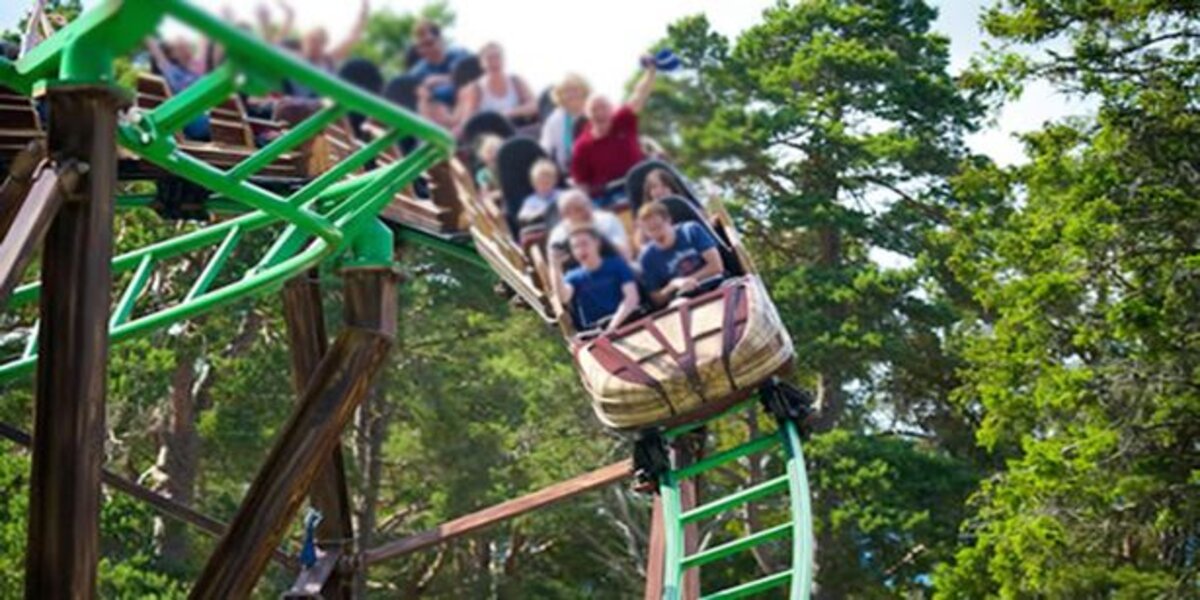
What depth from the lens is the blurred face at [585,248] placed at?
521 cm

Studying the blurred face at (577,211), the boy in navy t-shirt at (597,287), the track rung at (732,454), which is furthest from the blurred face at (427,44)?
the track rung at (732,454)

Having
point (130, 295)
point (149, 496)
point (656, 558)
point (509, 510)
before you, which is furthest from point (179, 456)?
point (130, 295)

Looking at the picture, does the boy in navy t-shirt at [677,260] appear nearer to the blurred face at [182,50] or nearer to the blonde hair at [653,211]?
the blonde hair at [653,211]

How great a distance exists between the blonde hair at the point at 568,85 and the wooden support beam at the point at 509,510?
14.2 ft

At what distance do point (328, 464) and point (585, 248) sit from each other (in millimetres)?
2936

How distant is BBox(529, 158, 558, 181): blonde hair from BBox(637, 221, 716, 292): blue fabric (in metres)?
1.28

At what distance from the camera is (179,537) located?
18.0 m

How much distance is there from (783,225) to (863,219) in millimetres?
980

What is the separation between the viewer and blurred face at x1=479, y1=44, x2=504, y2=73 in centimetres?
420

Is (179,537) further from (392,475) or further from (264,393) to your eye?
(392,475)

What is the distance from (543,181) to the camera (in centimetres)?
470

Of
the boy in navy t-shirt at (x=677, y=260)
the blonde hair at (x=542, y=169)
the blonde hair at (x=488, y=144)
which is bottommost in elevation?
the blonde hair at (x=488, y=144)

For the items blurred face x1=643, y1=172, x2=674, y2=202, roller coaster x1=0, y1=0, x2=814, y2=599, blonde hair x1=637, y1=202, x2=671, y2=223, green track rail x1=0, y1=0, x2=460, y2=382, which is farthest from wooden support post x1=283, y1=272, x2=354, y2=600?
blurred face x1=643, y1=172, x2=674, y2=202

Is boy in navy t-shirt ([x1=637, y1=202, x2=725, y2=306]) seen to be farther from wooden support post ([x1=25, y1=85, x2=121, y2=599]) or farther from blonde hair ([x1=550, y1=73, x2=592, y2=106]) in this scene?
wooden support post ([x1=25, y1=85, x2=121, y2=599])
